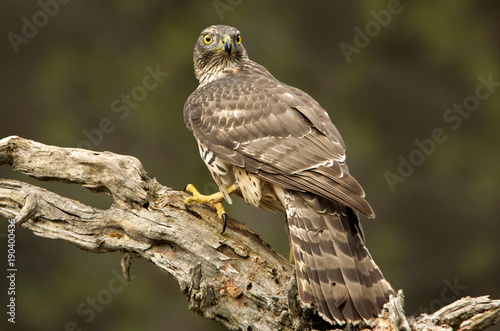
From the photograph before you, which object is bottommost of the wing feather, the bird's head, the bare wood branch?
the bare wood branch


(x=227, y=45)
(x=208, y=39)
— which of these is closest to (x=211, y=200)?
(x=227, y=45)

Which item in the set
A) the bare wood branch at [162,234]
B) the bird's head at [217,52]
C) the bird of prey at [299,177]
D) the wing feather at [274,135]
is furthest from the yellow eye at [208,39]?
the bare wood branch at [162,234]

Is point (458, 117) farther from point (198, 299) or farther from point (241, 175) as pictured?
point (198, 299)

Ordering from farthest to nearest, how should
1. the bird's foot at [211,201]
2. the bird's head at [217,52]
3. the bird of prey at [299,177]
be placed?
the bird's head at [217,52] < the bird's foot at [211,201] < the bird of prey at [299,177]

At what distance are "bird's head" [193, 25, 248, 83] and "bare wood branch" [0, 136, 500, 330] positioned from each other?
1503mm

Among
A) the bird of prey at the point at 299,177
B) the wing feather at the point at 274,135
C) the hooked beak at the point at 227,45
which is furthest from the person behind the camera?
the hooked beak at the point at 227,45

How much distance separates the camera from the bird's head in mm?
5680

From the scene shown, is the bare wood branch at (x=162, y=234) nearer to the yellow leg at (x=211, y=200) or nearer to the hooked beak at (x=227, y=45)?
the yellow leg at (x=211, y=200)

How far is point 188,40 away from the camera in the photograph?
8906 millimetres

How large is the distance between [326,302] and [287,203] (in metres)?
0.83

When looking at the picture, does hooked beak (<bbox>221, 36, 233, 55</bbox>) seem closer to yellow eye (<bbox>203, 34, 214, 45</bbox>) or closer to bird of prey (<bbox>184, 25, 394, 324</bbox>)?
yellow eye (<bbox>203, 34, 214, 45</bbox>)

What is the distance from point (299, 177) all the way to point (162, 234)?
3.65 ft

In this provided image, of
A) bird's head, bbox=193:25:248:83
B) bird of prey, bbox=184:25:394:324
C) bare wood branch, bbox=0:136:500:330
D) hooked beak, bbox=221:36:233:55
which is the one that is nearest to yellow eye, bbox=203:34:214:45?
bird's head, bbox=193:25:248:83

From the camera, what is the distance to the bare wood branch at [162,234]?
13.2ft
